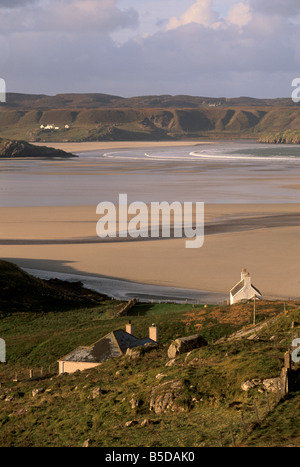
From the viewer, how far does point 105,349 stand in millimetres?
35875

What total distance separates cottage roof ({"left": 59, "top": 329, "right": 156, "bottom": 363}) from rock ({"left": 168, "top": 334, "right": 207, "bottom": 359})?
10.6 feet

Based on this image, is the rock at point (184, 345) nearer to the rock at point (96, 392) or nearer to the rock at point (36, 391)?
the rock at point (96, 392)

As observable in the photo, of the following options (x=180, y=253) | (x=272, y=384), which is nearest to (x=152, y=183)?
(x=180, y=253)

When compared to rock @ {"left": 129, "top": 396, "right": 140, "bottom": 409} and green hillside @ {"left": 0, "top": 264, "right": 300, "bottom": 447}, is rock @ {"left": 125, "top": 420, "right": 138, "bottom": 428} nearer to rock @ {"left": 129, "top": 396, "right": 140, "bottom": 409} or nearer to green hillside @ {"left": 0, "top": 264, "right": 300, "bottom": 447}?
green hillside @ {"left": 0, "top": 264, "right": 300, "bottom": 447}

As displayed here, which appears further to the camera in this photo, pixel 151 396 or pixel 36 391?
pixel 36 391

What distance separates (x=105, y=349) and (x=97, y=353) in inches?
18.1

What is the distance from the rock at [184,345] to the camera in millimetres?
32500

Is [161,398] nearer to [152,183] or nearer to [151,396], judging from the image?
[151,396]

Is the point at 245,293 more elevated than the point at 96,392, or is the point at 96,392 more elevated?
the point at 245,293

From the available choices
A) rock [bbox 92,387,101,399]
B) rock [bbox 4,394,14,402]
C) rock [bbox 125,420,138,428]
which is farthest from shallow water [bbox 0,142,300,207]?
rock [bbox 125,420,138,428]

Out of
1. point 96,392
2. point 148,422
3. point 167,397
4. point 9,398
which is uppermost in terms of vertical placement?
point 167,397

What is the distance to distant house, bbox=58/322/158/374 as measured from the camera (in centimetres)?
3547
